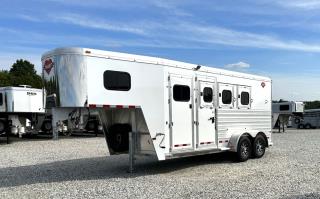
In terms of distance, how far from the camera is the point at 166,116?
1030cm

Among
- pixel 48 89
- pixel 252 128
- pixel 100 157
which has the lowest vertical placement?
pixel 100 157

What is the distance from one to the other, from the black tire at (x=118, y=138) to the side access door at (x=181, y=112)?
4.16ft

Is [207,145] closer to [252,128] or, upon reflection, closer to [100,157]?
[252,128]

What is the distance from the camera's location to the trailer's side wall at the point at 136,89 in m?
8.99

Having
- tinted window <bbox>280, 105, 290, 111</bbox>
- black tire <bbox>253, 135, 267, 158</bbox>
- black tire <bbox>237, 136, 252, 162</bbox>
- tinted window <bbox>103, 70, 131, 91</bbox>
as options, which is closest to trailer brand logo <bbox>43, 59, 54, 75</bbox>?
tinted window <bbox>103, 70, 131, 91</bbox>

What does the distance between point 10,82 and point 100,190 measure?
51524mm

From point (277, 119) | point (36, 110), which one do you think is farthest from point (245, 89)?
point (277, 119)

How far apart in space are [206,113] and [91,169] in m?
3.42

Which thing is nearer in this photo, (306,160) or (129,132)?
(129,132)

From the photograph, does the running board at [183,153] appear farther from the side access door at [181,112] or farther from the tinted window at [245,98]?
the tinted window at [245,98]

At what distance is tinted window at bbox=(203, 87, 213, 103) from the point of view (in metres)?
11.6

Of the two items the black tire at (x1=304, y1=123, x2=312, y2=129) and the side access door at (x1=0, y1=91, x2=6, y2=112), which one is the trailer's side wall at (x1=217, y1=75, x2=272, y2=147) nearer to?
the side access door at (x1=0, y1=91, x2=6, y2=112)

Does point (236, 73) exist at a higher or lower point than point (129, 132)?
higher

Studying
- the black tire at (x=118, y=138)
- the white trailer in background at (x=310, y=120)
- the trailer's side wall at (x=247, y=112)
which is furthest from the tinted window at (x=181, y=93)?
the white trailer in background at (x=310, y=120)
